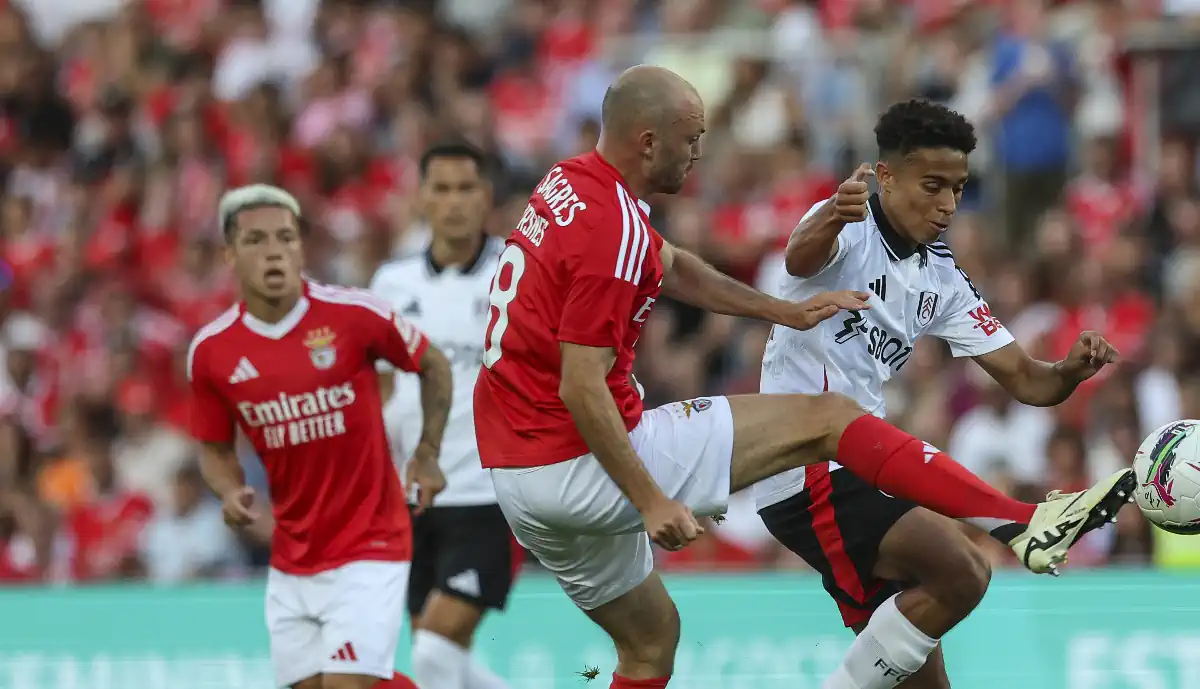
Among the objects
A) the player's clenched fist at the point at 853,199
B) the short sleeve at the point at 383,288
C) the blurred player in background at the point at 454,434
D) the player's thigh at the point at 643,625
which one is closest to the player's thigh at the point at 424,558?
the blurred player in background at the point at 454,434

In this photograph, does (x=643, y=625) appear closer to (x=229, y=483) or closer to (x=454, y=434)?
(x=229, y=483)

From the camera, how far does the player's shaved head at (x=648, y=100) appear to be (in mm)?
5547

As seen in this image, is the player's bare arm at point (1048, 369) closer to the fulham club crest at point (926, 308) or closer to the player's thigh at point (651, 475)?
the fulham club crest at point (926, 308)

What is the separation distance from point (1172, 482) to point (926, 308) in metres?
1.03

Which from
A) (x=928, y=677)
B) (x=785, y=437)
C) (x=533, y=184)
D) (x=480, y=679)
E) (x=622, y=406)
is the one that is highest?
(x=533, y=184)

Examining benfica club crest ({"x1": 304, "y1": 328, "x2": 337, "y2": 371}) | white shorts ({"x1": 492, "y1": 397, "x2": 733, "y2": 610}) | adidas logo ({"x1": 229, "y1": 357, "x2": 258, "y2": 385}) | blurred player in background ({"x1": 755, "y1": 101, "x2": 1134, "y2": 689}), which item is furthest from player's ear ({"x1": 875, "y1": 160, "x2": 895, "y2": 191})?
adidas logo ({"x1": 229, "y1": 357, "x2": 258, "y2": 385})

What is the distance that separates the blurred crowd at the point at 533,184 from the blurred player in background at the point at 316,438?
13.4 ft

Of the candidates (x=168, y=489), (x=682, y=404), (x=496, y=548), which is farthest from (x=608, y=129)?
(x=168, y=489)

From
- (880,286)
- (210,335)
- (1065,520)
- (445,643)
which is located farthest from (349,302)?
(1065,520)

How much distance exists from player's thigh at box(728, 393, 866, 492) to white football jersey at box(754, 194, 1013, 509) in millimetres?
501

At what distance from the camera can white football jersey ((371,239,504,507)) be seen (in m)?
8.00

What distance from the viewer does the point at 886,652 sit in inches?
240

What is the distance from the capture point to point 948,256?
6.50 meters

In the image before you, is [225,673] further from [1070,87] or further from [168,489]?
[1070,87]
